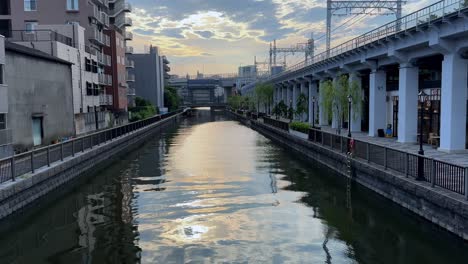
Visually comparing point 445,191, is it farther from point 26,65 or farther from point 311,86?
point 311,86

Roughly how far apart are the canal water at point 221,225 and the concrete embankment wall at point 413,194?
0.33 metres

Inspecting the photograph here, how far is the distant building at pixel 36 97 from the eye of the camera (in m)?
25.5

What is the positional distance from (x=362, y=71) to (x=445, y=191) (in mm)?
29631

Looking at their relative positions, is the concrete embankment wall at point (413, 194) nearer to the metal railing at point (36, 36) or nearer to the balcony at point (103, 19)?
the metal railing at point (36, 36)

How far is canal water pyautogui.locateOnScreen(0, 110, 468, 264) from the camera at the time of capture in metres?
11.8

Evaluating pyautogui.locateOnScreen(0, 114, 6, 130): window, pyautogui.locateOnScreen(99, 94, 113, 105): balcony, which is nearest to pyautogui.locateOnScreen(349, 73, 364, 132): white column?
pyautogui.locateOnScreen(0, 114, 6, 130): window

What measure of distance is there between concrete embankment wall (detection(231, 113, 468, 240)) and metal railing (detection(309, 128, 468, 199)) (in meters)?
0.26

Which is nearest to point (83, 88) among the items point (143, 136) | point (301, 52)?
point (143, 136)

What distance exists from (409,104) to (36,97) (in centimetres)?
2561

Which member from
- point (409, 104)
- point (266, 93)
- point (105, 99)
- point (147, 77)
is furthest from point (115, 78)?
point (409, 104)

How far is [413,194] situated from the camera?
47.8 feet

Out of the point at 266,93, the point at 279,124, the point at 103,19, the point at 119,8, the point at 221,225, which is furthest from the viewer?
the point at 266,93

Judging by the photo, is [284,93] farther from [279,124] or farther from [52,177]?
[52,177]

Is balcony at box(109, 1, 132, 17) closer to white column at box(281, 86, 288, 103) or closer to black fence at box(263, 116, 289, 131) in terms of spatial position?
white column at box(281, 86, 288, 103)
